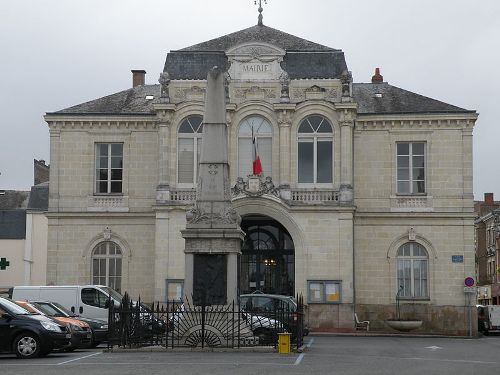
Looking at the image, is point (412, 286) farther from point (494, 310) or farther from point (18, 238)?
point (18, 238)

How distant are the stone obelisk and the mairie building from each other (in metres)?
14.1

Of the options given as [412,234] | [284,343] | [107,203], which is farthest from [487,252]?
[284,343]

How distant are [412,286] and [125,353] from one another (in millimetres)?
20035

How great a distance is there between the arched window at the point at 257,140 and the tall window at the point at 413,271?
6.52m

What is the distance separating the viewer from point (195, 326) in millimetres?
24484

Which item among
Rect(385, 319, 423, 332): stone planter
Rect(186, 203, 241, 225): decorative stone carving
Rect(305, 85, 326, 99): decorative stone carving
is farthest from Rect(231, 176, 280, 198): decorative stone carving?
Rect(186, 203, 241, 225): decorative stone carving

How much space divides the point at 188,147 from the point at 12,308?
712 inches

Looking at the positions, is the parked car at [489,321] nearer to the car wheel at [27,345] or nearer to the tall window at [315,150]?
the tall window at [315,150]

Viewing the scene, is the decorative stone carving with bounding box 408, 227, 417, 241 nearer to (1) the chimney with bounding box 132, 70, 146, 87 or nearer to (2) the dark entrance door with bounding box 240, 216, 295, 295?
(2) the dark entrance door with bounding box 240, 216, 295, 295

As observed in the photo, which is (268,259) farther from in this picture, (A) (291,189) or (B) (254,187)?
(B) (254,187)

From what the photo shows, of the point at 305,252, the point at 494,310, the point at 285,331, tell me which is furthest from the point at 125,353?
the point at 494,310

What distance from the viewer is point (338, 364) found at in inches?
838

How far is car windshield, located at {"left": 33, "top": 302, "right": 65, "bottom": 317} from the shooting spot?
26.6 meters

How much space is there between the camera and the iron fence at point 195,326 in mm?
24250
